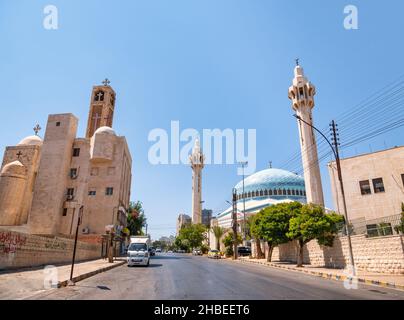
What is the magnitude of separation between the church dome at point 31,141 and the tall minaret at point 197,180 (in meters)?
43.7

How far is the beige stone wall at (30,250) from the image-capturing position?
14.3 m

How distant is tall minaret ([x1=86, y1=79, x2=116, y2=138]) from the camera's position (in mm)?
53969

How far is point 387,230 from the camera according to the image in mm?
16984

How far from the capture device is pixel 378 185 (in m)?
26.8

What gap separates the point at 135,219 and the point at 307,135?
3384 cm

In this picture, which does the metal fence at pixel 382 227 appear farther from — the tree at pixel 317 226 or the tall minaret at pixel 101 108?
the tall minaret at pixel 101 108

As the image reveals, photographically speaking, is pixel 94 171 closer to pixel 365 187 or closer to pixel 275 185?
pixel 365 187

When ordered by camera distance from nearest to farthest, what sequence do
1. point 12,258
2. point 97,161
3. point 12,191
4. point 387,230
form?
point 12,258 → point 387,230 → point 12,191 → point 97,161

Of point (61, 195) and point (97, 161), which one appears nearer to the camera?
point (61, 195)

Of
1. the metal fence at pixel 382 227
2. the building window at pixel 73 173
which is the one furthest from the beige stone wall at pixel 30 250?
the metal fence at pixel 382 227

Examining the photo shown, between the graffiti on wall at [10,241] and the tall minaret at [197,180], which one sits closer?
the graffiti on wall at [10,241]
